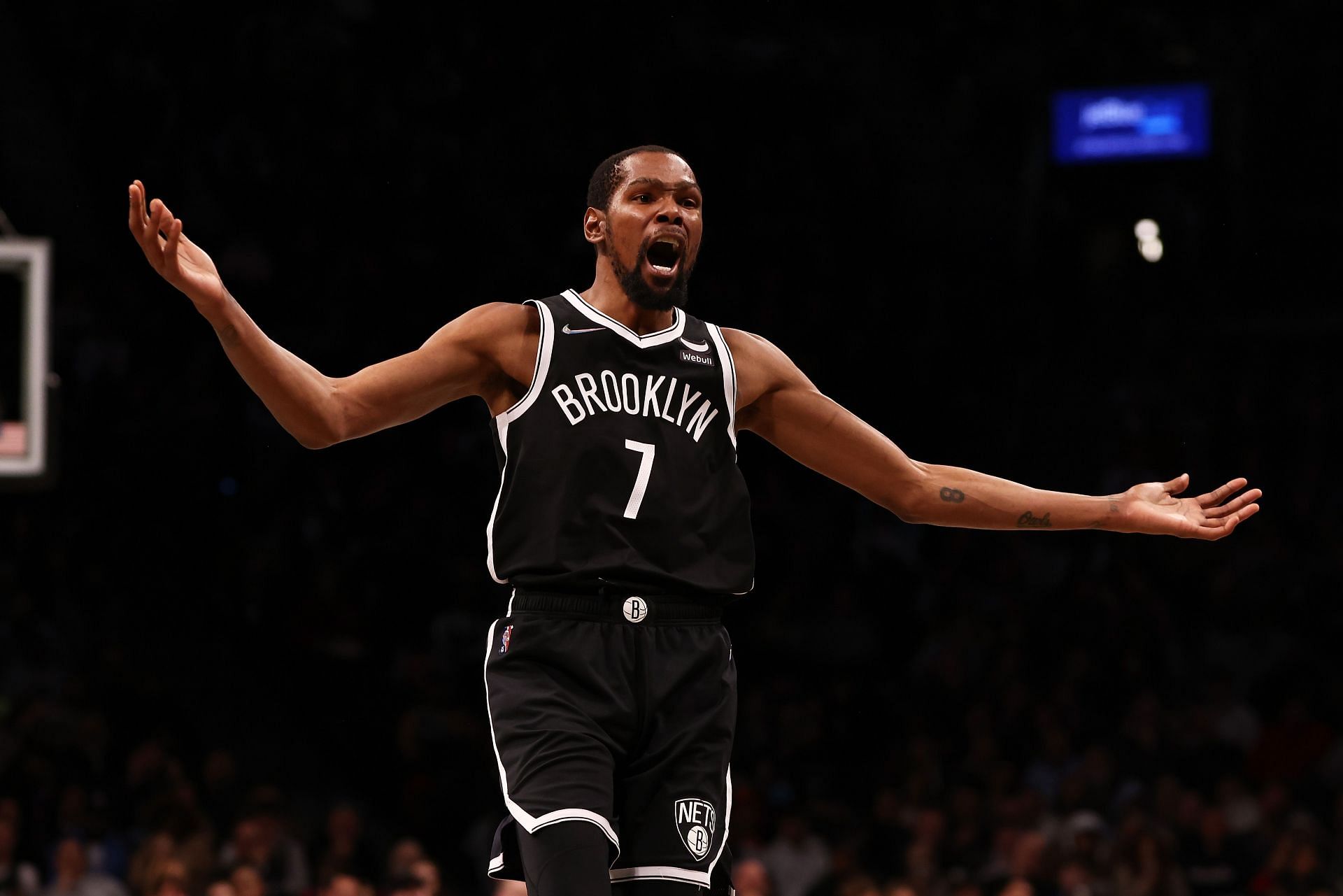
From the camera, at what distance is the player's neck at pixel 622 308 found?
160 inches

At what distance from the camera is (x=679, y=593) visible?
3.93 metres

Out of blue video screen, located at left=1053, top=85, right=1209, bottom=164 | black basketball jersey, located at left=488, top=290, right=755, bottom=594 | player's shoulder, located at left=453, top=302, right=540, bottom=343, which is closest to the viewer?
black basketball jersey, located at left=488, top=290, right=755, bottom=594

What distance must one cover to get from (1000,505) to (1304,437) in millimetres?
9633

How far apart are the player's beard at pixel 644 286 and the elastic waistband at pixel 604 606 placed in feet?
2.14

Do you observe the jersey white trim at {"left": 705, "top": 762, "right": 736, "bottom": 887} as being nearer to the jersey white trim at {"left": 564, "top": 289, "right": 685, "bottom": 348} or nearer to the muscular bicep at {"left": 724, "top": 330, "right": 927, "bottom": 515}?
the muscular bicep at {"left": 724, "top": 330, "right": 927, "bottom": 515}

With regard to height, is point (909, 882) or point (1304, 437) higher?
point (1304, 437)

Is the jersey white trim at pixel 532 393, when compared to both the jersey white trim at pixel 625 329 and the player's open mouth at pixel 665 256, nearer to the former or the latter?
the jersey white trim at pixel 625 329

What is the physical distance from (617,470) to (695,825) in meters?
0.77

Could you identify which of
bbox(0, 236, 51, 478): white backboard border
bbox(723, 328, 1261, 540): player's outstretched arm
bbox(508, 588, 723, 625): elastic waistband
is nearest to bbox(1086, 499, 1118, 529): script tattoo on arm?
bbox(723, 328, 1261, 540): player's outstretched arm

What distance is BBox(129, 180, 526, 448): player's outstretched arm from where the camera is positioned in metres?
3.68

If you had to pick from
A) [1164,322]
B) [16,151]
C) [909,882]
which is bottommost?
[909,882]

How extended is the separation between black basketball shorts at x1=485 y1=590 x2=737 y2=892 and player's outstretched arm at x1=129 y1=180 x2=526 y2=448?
1.59ft

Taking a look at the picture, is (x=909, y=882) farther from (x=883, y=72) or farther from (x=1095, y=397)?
(x=883, y=72)

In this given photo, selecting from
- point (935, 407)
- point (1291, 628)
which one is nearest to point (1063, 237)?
point (935, 407)
